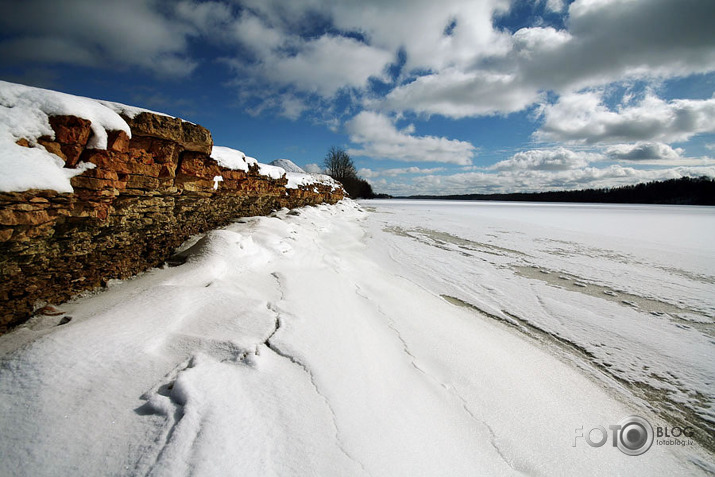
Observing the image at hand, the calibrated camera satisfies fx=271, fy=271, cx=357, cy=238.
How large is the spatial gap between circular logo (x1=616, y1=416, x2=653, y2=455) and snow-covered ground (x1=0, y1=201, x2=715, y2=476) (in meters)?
0.06

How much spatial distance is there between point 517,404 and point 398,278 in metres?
2.61

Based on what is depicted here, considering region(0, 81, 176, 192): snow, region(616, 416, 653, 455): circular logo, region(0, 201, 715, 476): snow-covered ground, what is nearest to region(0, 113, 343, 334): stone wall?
region(0, 81, 176, 192): snow

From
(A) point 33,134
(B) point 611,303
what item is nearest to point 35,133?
(A) point 33,134

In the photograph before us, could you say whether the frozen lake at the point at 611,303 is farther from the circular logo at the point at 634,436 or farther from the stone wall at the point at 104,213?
the stone wall at the point at 104,213

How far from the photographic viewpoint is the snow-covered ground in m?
1.32

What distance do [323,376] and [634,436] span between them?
212 cm

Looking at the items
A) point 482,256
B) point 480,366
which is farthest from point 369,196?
point 480,366

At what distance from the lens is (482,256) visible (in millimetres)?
5988

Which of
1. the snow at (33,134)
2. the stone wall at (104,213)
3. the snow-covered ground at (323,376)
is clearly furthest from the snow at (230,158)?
the snow at (33,134)

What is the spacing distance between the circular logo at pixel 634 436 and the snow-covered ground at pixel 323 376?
0.06m

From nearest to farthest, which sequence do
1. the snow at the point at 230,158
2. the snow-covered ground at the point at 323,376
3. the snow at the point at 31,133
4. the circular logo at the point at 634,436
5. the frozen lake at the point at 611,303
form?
the snow-covered ground at the point at 323,376
the circular logo at the point at 634,436
the snow at the point at 31,133
the frozen lake at the point at 611,303
the snow at the point at 230,158

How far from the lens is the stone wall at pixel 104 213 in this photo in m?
1.97

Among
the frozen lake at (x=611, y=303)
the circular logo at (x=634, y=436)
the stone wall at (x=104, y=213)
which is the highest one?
the stone wall at (x=104, y=213)

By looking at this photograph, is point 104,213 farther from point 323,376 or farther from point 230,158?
point 230,158
